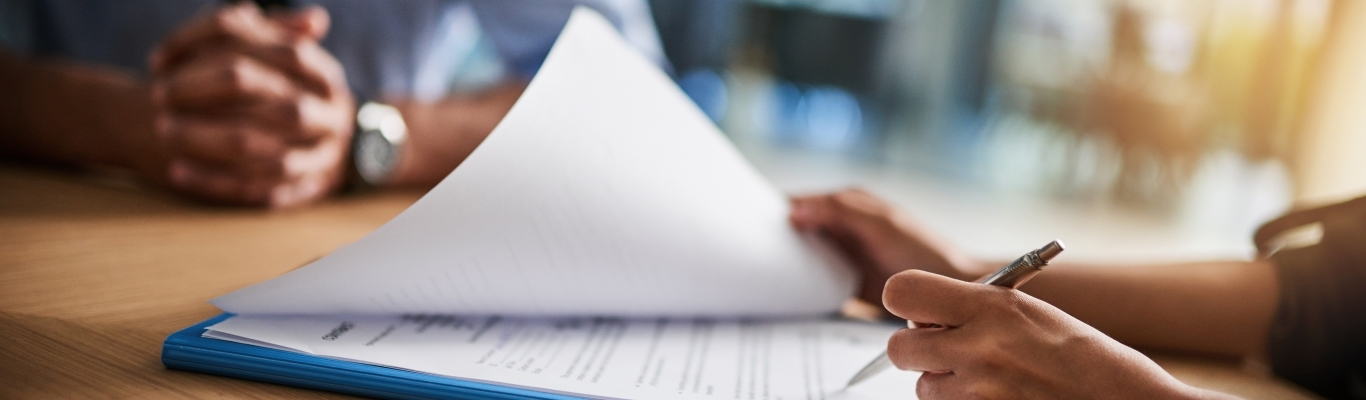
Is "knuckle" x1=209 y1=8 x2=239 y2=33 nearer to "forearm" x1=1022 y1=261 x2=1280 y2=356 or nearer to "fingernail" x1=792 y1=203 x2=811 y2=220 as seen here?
"fingernail" x1=792 y1=203 x2=811 y2=220

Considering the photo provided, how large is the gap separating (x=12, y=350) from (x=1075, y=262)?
546mm

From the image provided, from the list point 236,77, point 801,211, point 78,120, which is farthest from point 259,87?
point 801,211

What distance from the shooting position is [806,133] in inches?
225

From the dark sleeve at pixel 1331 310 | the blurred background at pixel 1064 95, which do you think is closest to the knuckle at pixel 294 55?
the dark sleeve at pixel 1331 310

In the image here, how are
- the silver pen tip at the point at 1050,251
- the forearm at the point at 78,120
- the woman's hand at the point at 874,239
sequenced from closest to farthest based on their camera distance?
1. the silver pen tip at the point at 1050,251
2. the woman's hand at the point at 874,239
3. the forearm at the point at 78,120

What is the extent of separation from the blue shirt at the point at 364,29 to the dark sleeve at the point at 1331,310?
74 cm

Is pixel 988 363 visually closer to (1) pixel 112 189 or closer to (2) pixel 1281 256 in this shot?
(2) pixel 1281 256

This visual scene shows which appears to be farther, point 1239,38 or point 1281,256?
point 1239,38

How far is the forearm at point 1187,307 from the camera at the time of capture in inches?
17.8

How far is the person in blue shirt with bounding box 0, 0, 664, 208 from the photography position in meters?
0.57

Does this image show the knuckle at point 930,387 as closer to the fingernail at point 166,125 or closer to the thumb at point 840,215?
the thumb at point 840,215

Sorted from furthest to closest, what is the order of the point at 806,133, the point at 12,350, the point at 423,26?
the point at 806,133
the point at 423,26
the point at 12,350

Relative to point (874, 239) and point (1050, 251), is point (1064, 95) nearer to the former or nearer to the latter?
point (874, 239)

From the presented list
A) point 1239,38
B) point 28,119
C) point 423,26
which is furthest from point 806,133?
point 28,119
